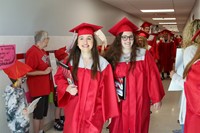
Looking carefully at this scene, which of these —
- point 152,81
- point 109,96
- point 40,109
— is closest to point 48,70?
point 40,109

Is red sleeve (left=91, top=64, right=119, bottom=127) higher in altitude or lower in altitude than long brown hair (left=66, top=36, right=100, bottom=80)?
lower

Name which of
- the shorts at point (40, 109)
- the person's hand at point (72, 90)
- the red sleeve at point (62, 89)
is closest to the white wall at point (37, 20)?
the shorts at point (40, 109)

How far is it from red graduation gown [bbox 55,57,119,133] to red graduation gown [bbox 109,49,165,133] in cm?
16

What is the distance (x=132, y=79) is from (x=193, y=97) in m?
0.76

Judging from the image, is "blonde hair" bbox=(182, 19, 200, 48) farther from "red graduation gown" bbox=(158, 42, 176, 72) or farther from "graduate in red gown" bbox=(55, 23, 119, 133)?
"red graduation gown" bbox=(158, 42, 176, 72)

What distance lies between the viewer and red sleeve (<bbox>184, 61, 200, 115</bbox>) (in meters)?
2.07

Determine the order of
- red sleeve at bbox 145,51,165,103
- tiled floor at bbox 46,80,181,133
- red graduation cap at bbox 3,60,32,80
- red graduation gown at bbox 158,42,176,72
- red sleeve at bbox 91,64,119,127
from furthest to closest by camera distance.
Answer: red graduation gown at bbox 158,42,176,72
tiled floor at bbox 46,80,181,133
red graduation cap at bbox 3,60,32,80
red sleeve at bbox 145,51,165,103
red sleeve at bbox 91,64,119,127

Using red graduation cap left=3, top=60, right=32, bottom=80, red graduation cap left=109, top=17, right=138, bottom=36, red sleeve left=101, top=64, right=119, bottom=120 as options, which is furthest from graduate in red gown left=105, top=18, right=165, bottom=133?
red graduation cap left=3, top=60, right=32, bottom=80

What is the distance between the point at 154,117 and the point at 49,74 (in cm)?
226

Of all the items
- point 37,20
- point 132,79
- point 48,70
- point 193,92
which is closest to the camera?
point 193,92

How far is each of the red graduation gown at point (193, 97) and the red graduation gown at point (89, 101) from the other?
2.34 feet

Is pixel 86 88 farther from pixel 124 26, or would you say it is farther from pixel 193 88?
pixel 193 88

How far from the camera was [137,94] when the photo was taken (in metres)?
2.78

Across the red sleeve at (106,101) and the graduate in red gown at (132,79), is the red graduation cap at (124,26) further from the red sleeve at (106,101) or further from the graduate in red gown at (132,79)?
the red sleeve at (106,101)
